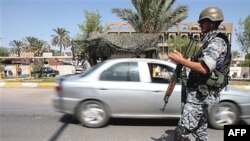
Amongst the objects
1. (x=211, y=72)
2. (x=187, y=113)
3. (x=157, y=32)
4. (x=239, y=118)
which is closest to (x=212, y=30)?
(x=211, y=72)

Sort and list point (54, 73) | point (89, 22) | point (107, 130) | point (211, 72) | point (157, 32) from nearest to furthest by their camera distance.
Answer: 1. point (211, 72)
2. point (107, 130)
3. point (157, 32)
4. point (89, 22)
5. point (54, 73)

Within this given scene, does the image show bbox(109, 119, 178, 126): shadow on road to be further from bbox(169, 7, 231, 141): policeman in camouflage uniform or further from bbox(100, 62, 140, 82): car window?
bbox(169, 7, 231, 141): policeman in camouflage uniform

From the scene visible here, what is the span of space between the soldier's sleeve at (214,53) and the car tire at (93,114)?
349 centimetres

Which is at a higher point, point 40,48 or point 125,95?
point 40,48

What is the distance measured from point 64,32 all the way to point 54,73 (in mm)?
43567

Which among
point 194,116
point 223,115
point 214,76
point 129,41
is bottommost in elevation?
point 223,115

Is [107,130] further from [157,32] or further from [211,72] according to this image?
[157,32]

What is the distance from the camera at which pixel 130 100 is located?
662 centimetres

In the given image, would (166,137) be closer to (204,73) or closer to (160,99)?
(160,99)

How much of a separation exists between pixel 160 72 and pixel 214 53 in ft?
11.5

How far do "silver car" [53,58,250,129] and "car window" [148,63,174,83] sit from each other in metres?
0.02

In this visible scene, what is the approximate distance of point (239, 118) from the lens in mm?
6688

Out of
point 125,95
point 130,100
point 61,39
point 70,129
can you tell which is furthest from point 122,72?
point 61,39

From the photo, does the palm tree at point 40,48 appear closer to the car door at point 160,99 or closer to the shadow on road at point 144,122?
the shadow on road at point 144,122
